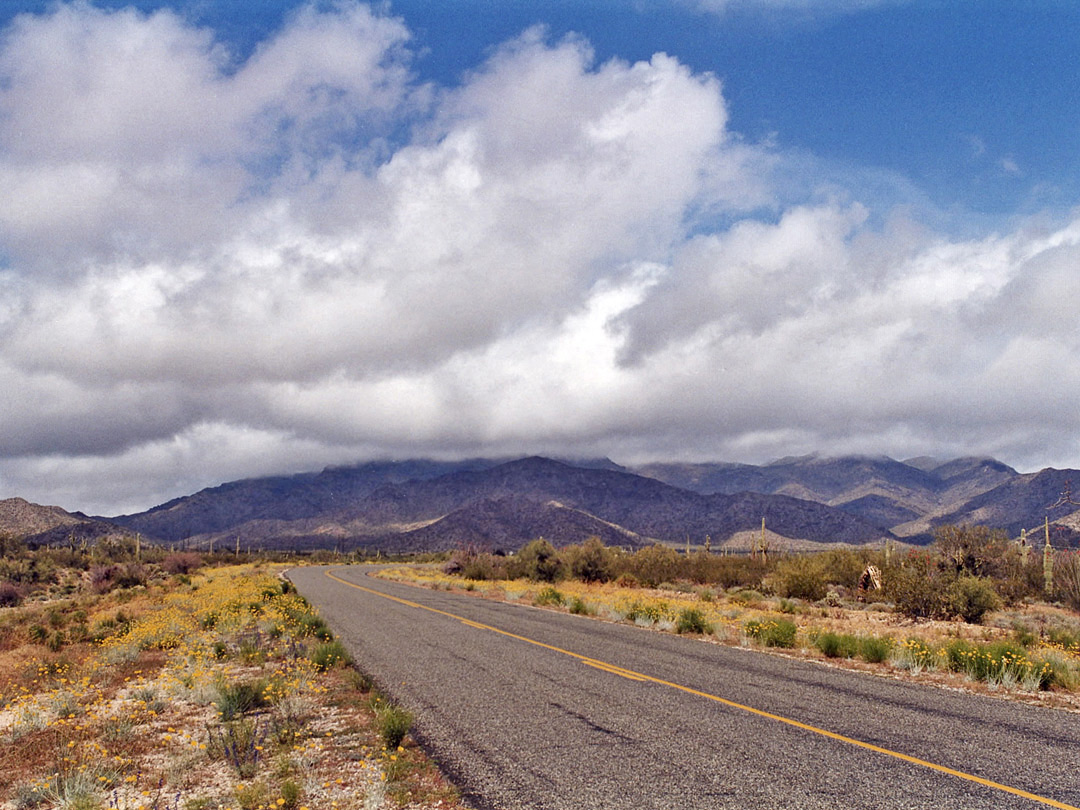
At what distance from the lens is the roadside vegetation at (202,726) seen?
7363mm

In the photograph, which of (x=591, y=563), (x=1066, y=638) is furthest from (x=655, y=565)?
(x=1066, y=638)

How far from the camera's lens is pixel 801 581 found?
35.1 m

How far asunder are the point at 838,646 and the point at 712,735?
8.33 meters

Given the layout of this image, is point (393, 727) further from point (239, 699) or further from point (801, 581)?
point (801, 581)

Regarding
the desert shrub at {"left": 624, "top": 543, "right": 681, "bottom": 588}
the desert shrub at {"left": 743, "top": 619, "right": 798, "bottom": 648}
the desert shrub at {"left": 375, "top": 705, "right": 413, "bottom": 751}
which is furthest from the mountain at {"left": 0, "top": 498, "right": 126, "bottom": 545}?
the desert shrub at {"left": 375, "top": 705, "right": 413, "bottom": 751}

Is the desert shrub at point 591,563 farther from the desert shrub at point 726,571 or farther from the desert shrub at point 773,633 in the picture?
the desert shrub at point 773,633

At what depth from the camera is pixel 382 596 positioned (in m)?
33.5

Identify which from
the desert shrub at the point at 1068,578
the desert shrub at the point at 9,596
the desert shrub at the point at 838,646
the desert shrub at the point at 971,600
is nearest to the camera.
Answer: the desert shrub at the point at 838,646

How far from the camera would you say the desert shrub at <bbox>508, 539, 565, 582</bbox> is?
165 ft

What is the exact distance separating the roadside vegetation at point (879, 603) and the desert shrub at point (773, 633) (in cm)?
4

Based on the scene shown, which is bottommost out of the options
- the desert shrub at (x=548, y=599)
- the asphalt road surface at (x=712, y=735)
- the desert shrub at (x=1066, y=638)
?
the desert shrub at (x=548, y=599)

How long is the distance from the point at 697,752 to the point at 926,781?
224cm

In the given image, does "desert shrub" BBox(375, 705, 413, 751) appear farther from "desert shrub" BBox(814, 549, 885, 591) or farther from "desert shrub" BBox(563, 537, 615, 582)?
"desert shrub" BBox(563, 537, 615, 582)

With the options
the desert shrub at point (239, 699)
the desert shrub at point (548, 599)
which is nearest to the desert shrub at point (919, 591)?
the desert shrub at point (548, 599)
